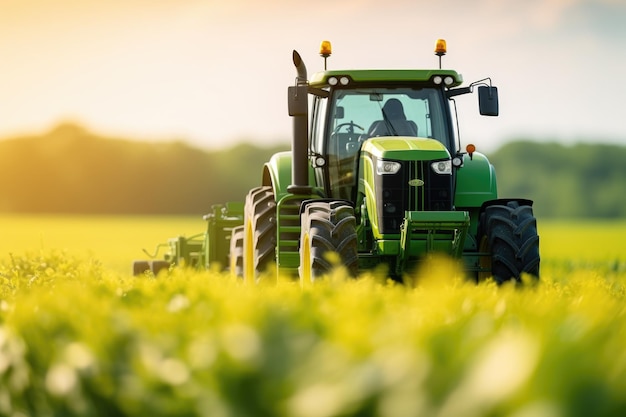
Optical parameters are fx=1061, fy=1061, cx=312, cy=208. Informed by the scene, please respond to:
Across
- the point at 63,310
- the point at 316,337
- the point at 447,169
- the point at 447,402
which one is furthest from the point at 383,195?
the point at 447,402

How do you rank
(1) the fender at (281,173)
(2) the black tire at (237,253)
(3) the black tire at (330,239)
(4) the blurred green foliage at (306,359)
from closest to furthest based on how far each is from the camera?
(4) the blurred green foliage at (306,359) → (3) the black tire at (330,239) → (1) the fender at (281,173) → (2) the black tire at (237,253)

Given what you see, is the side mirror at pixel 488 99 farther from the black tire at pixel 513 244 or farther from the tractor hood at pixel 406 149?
the black tire at pixel 513 244

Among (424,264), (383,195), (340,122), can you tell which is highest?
(340,122)

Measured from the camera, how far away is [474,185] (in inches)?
458

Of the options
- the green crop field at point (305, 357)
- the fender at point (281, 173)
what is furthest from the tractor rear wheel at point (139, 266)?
the green crop field at point (305, 357)

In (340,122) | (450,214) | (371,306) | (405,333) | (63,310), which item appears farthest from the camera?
(340,122)

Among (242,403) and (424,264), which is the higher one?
(242,403)

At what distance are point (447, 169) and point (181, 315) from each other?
700 centimetres

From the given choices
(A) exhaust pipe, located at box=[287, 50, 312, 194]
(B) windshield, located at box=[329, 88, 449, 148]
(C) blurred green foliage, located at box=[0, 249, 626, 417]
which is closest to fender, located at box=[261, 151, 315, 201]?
(A) exhaust pipe, located at box=[287, 50, 312, 194]

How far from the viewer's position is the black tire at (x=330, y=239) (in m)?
9.46

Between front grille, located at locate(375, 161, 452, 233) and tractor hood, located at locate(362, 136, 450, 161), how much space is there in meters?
0.07

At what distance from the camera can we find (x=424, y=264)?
10.4 metres

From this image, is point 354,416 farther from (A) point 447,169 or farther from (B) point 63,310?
(A) point 447,169

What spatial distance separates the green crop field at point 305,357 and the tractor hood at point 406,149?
5.55 meters
